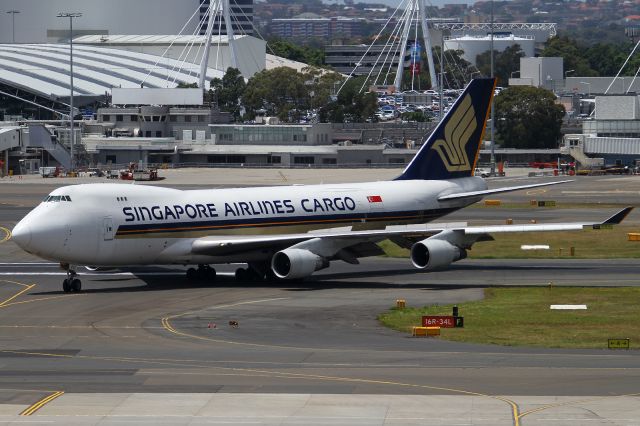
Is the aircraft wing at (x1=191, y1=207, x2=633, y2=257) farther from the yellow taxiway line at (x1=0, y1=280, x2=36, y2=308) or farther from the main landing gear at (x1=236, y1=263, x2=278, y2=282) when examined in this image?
the yellow taxiway line at (x1=0, y1=280, x2=36, y2=308)

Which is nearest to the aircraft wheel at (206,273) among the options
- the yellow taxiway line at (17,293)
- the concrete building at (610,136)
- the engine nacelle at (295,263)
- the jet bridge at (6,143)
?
the engine nacelle at (295,263)

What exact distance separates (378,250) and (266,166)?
10874 centimetres

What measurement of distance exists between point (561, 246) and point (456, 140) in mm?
9910

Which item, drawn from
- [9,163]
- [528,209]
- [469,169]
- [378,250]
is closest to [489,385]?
[378,250]

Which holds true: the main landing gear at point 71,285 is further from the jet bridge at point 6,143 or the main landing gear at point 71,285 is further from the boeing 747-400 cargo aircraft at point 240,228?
the jet bridge at point 6,143

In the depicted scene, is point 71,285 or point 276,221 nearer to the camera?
point 71,285

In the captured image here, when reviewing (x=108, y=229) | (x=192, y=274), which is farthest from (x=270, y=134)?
(x=108, y=229)

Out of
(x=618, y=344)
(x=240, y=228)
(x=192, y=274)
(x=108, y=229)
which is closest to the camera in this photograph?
(x=618, y=344)

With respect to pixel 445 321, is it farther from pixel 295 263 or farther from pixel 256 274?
pixel 256 274

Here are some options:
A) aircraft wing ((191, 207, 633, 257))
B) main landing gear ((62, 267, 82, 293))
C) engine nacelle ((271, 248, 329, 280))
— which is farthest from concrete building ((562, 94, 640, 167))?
main landing gear ((62, 267, 82, 293))

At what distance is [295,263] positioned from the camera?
5766cm

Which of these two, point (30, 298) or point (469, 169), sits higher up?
point (469, 169)

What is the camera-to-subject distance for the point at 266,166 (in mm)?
169000

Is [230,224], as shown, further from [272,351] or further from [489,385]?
[489,385]
